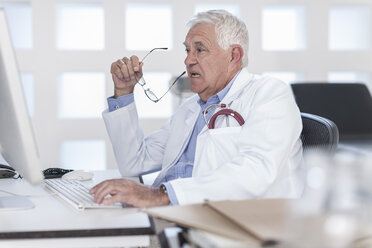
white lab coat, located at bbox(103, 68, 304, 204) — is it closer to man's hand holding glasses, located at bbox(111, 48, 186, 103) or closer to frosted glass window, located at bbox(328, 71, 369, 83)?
man's hand holding glasses, located at bbox(111, 48, 186, 103)

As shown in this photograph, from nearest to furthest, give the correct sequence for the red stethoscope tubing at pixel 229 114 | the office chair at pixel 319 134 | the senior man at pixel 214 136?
1. the senior man at pixel 214 136
2. the office chair at pixel 319 134
3. the red stethoscope tubing at pixel 229 114

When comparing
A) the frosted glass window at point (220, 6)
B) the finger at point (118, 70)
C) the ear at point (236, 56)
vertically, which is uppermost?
the frosted glass window at point (220, 6)

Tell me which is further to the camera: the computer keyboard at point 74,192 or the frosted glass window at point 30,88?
the frosted glass window at point 30,88

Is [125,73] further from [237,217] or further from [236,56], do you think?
[237,217]

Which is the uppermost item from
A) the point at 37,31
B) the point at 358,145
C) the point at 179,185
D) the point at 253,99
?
the point at 37,31

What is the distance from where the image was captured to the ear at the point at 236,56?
2.15 m

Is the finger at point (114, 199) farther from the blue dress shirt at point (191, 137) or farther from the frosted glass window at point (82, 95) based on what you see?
the frosted glass window at point (82, 95)

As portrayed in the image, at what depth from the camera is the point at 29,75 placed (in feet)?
14.5

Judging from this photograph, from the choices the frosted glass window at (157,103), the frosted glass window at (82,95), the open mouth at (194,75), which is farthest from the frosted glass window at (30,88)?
the open mouth at (194,75)

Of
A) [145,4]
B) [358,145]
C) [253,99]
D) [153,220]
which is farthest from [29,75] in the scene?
[153,220]

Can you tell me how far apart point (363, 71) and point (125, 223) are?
12.7 feet

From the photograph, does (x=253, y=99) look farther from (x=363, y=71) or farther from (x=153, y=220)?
(x=363, y=71)

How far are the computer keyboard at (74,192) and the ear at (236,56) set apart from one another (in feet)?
2.47

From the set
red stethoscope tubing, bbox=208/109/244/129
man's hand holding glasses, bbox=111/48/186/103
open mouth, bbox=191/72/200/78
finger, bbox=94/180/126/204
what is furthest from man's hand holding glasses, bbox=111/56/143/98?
finger, bbox=94/180/126/204
